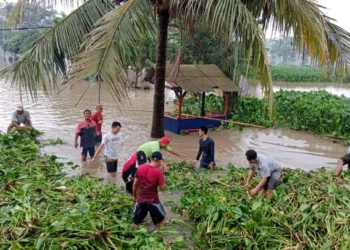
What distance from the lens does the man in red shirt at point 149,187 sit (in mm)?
5660

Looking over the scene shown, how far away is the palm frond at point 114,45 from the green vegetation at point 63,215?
1714 millimetres

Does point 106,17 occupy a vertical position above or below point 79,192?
above

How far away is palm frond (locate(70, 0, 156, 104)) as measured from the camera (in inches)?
258

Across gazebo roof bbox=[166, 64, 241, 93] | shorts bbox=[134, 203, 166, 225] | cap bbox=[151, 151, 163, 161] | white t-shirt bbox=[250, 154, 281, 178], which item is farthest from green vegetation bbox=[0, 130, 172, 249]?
gazebo roof bbox=[166, 64, 241, 93]

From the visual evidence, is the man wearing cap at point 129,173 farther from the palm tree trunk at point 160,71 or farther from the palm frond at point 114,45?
the palm tree trunk at point 160,71

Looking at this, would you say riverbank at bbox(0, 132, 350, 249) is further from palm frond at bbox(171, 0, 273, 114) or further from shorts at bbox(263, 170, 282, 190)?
palm frond at bbox(171, 0, 273, 114)

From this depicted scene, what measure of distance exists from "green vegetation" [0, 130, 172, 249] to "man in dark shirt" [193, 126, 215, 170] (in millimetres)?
2192

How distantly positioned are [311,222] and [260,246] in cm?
79

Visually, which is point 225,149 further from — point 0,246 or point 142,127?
point 0,246

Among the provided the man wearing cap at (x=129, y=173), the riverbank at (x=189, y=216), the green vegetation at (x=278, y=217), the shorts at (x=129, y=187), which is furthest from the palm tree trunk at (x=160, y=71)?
the green vegetation at (x=278, y=217)

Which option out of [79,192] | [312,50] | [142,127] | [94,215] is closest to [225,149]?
[142,127]

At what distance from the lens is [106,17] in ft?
25.7

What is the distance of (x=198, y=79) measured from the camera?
564 inches

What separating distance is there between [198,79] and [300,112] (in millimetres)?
4749
